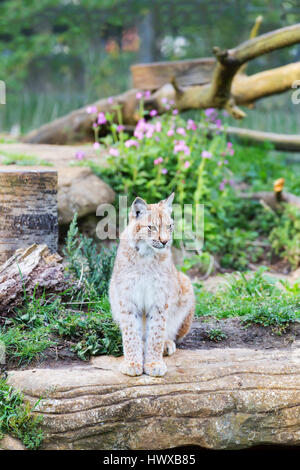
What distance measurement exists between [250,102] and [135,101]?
1869mm

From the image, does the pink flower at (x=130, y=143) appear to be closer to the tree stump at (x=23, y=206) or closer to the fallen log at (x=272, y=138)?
the tree stump at (x=23, y=206)

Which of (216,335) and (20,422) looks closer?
(20,422)

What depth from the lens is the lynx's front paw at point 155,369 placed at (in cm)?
384

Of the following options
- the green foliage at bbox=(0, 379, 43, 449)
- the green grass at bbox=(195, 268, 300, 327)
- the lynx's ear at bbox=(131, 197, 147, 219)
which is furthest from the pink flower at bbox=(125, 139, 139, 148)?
the green foliage at bbox=(0, 379, 43, 449)

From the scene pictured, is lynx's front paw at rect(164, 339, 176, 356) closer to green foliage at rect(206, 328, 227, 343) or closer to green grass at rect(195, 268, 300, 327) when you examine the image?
green foliage at rect(206, 328, 227, 343)

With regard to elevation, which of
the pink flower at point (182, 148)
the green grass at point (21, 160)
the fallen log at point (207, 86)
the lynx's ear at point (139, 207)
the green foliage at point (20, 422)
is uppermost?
the fallen log at point (207, 86)

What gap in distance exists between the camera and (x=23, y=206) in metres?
5.22

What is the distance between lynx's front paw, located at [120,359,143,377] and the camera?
12.6ft

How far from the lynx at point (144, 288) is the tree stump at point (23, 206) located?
142 cm

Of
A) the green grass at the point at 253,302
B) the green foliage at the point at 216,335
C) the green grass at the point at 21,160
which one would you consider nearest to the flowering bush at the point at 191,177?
the green grass at the point at 21,160

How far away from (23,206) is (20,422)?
217 cm

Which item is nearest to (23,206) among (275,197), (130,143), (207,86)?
(130,143)

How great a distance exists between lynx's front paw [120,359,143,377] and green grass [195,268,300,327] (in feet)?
4.56

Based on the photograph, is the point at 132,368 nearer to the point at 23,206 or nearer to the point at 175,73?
the point at 23,206
